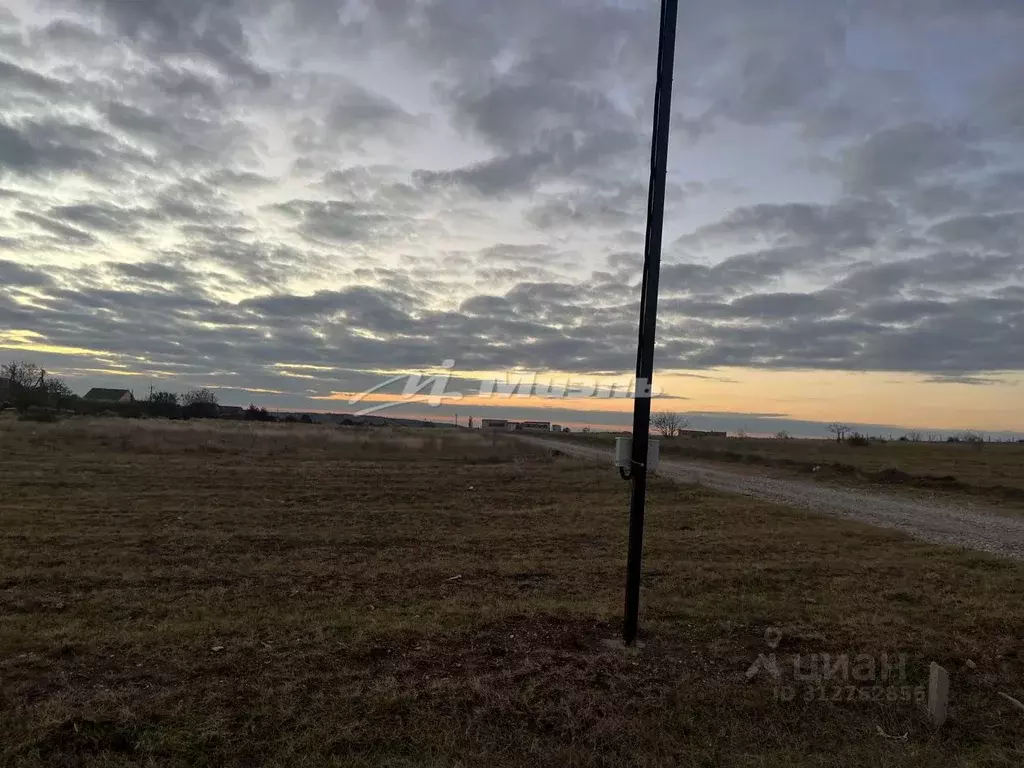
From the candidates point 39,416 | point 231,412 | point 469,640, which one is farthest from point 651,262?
point 231,412

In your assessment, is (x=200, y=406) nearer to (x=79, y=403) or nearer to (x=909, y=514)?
(x=79, y=403)

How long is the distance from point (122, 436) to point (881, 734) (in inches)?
1380

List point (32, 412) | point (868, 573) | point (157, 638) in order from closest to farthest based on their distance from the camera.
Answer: point (157, 638) → point (868, 573) → point (32, 412)

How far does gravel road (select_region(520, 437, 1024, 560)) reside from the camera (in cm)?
1203

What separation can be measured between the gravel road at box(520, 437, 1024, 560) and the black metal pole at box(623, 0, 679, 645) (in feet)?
26.4

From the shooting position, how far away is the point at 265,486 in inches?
701

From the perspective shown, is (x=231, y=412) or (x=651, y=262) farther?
(x=231, y=412)

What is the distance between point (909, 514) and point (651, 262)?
526 inches

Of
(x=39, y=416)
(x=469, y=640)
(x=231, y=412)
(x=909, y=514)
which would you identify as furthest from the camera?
(x=231, y=412)

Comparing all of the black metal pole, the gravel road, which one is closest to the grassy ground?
the black metal pole

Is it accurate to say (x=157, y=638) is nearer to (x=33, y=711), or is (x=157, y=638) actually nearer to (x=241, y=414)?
(x=33, y=711)

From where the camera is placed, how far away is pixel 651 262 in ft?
19.2

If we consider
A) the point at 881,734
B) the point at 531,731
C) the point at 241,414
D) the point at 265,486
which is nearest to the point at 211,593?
the point at 531,731

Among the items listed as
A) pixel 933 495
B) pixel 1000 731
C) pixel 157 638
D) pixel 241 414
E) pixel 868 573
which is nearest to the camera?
pixel 1000 731
